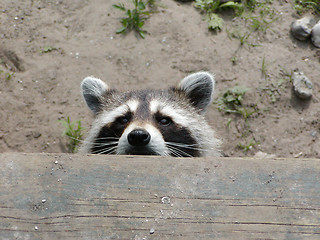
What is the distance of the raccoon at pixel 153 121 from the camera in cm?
312

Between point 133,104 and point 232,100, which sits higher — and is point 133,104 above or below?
above

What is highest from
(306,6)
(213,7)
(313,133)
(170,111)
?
(306,6)

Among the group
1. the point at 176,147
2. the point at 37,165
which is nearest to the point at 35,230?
the point at 37,165

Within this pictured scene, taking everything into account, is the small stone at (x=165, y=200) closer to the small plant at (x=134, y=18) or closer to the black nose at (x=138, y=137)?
the black nose at (x=138, y=137)

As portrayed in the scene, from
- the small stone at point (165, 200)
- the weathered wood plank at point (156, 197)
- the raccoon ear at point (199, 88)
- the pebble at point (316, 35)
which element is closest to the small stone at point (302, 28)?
the pebble at point (316, 35)

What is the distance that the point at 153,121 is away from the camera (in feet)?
11.3

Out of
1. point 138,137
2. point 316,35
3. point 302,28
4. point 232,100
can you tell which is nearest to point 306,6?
point 302,28

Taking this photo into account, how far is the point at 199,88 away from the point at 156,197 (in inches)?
93.2

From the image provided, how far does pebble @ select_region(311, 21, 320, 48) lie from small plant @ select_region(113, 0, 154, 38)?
2.59m

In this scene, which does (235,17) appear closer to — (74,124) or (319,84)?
(319,84)

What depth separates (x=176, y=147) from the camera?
3469 millimetres

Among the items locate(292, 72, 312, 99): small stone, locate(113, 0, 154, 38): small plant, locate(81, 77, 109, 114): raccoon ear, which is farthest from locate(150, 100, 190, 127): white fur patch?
locate(113, 0, 154, 38): small plant

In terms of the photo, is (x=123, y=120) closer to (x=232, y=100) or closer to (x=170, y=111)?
(x=170, y=111)

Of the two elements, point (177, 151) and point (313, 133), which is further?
point (313, 133)
